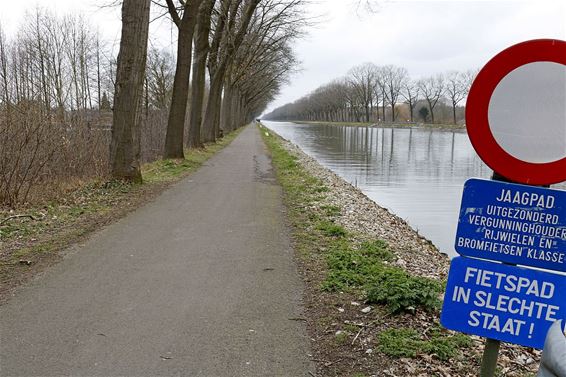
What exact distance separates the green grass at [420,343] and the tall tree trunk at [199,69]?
17.7 m

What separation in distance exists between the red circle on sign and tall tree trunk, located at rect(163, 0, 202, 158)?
15.3 m

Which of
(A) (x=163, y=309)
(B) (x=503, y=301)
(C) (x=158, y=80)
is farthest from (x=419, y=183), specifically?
(C) (x=158, y=80)

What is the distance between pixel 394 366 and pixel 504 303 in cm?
145

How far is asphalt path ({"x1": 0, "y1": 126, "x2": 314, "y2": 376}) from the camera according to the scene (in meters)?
3.63

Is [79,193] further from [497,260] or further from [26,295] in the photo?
[497,260]

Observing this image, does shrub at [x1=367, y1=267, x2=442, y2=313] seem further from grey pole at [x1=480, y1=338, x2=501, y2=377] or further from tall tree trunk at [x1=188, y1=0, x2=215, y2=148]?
tall tree trunk at [x1=188, y1=0, x2=215, y2=148]

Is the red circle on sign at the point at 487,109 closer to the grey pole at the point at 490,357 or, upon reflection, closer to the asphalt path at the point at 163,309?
the grey pole at the point at 490,357

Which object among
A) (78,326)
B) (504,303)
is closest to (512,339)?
(504,303)

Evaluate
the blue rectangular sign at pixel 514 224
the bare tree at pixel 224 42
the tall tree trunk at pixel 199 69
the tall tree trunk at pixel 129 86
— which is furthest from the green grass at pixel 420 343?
the bare tree at pixel 224 42

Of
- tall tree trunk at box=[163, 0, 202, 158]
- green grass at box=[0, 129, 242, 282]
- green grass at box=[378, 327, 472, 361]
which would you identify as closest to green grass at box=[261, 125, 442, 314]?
green grass at box=[378, 327, 472, 361]

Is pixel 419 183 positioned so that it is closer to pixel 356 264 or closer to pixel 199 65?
pixel 199 65

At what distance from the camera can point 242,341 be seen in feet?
13.1

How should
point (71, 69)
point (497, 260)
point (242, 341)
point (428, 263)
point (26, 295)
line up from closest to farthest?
point (497, 260), point (242, 341), point (26, 295), point (428, 263), point (71, 69)

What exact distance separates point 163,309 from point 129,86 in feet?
26.4
